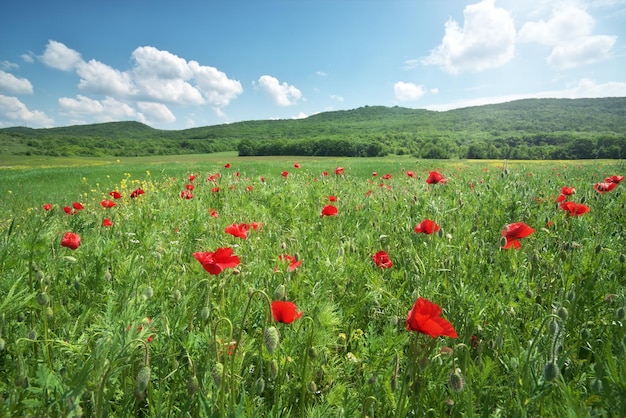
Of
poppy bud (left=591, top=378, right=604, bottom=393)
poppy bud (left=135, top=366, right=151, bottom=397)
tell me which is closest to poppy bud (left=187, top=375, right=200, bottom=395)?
poppy bud (left=135, top=366, right=151, bottom=397)

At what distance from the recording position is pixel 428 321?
1131 millimetres

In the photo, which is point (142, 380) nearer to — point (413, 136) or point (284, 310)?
point (284, 310)

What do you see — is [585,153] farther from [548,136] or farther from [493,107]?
[493,107]

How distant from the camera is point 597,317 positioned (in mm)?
2029

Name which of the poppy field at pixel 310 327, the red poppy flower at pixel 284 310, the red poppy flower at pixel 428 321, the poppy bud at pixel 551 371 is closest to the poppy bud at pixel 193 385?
the poppy field at pixel 310 327

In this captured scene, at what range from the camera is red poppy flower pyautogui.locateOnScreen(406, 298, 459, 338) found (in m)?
1.12

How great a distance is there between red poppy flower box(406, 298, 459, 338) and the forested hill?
4415 centimetres

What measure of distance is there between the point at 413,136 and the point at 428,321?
104m

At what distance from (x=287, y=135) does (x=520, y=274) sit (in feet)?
451

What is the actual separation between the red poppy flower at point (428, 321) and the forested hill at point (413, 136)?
145ft

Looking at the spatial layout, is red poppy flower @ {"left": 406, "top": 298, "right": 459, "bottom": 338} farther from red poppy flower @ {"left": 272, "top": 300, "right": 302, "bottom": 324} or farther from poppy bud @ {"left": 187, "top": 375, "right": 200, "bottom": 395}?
poppy bud @ {"left": 187, "top": 375, "right": 200, "bottom": 395}

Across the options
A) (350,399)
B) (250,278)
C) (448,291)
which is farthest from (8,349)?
(448,291)

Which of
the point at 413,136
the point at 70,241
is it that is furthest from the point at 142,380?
the point at 413,136

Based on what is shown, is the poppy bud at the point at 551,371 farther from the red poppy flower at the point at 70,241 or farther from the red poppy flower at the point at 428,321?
the red poppy flower at the point at 70,241
